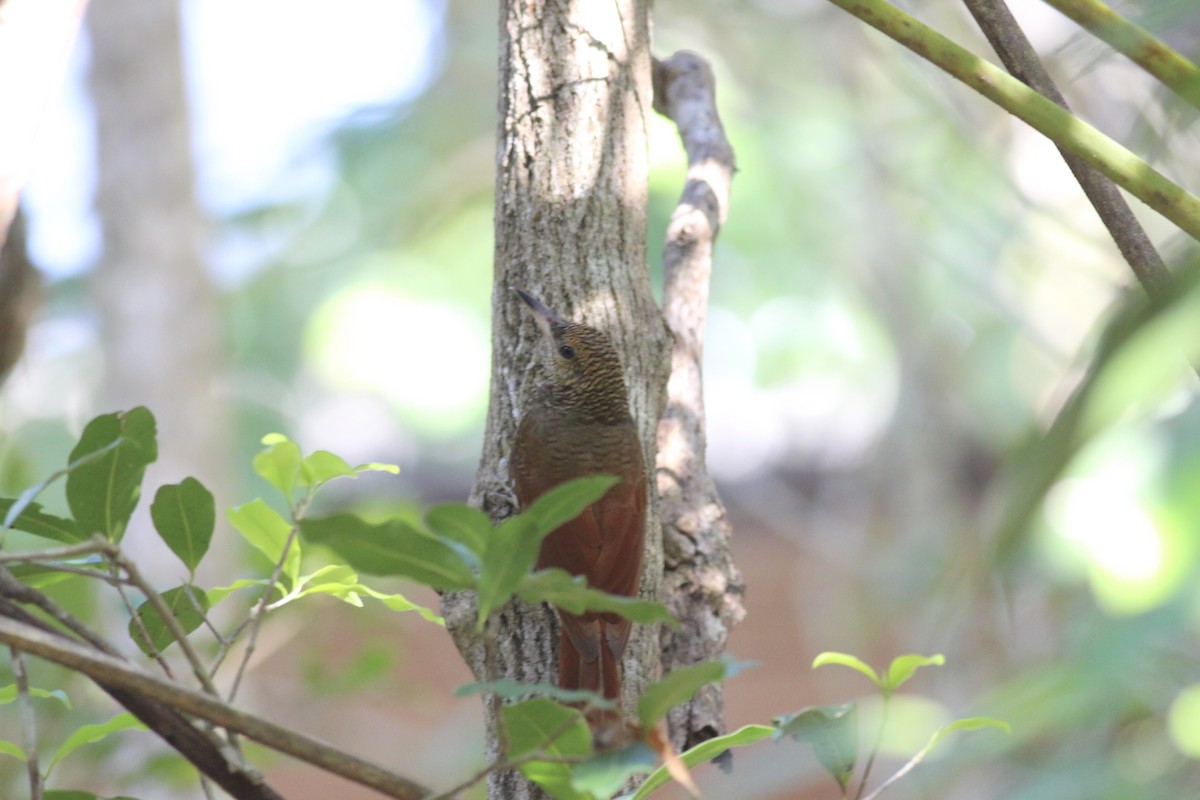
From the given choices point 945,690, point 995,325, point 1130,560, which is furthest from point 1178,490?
point 995,325

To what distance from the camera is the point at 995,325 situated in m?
8.11

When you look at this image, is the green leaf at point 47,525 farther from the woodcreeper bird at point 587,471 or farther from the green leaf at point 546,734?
the woodcreeper bird at point 587,471

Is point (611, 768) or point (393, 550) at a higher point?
point (393, 550)

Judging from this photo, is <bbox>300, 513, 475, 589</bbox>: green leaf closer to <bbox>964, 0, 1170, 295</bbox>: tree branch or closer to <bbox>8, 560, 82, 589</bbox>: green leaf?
<bbox>8, 560, 82, 589</bbox>: green leaf

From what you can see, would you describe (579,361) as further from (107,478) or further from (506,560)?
(506,560)

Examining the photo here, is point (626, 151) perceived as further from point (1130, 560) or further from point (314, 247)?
point (314, 247)

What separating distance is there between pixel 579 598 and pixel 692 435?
1.25m

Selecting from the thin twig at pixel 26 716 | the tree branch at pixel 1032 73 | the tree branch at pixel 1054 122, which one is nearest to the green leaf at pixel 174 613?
the thin twig at pixel 26 716

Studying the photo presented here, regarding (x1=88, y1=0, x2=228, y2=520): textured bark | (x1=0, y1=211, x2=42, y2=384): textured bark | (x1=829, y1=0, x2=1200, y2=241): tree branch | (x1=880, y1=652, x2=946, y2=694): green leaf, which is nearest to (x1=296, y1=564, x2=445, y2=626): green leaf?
(x1=880, y1=652, x2=946, y2=694): green leaf

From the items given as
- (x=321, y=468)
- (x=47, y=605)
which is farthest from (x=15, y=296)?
(x=47, y=605)

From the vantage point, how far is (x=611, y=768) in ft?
2.64

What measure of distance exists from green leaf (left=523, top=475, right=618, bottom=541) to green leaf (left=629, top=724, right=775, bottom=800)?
0.94ft

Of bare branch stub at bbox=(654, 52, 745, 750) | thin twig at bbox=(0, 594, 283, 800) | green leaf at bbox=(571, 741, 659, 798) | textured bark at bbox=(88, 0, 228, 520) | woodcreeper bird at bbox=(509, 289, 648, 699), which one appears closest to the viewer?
green leaf at bbox=(571, 741, 659, 798)

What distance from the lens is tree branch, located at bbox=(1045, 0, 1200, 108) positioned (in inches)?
36.0
